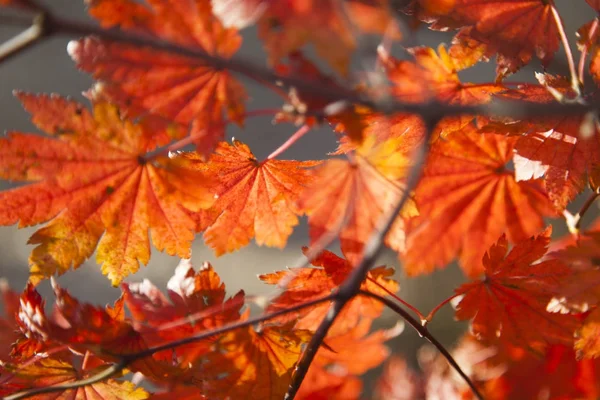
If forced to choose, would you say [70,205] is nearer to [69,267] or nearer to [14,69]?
[69,267]

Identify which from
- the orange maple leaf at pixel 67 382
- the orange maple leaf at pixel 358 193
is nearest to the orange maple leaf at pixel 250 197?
the orange maple leaf at pixel 358 193

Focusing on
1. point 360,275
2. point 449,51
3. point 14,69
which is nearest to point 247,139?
point 14,69

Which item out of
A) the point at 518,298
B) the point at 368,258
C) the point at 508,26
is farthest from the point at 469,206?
the point at 368,258

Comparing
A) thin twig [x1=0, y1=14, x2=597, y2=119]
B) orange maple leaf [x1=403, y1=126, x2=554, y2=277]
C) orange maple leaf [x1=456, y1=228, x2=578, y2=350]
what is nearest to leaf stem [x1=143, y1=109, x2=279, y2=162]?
thin twig [x1=0, y1=14, x2=597, y2=119]

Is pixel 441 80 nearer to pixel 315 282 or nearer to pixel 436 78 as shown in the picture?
pixel 436 78

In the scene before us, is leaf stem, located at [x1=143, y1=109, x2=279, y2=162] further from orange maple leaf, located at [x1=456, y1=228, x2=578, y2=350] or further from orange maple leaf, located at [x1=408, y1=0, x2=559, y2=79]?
orange maple leaf, located at [x1=456, y1=228, x2=578, y2=350]

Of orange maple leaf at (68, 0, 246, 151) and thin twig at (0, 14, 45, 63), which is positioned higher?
thin twig at (0, 14, 45, 63)
